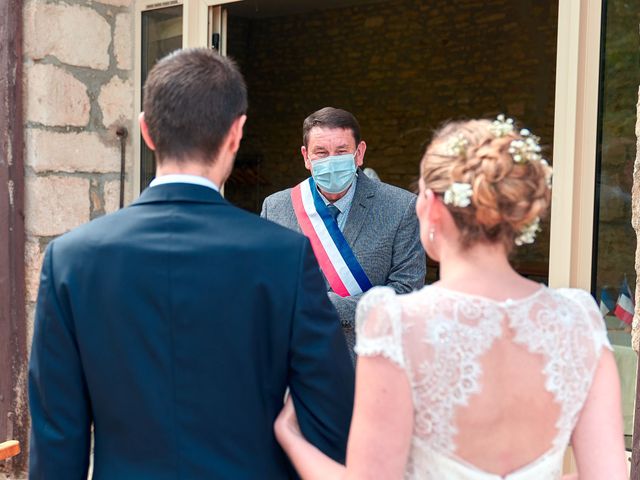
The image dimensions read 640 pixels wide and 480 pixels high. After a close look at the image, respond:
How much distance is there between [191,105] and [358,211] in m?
1.62

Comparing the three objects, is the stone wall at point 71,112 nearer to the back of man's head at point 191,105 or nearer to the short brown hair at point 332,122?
the short brown hair at point 332,122

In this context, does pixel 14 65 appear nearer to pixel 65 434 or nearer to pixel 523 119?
pixel 65 434

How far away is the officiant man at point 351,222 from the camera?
3166 millimetres

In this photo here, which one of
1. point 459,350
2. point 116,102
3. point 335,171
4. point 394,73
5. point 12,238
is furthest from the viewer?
point 394,73

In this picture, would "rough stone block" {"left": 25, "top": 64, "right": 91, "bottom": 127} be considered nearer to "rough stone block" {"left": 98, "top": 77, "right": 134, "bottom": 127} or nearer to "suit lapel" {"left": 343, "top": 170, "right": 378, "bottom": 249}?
"rough stone block" {"left": 98, "top": 77, "right": 134, "bottom": 127}

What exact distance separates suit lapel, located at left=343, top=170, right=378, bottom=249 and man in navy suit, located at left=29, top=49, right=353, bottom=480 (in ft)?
4.86

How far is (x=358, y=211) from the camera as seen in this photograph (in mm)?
3262

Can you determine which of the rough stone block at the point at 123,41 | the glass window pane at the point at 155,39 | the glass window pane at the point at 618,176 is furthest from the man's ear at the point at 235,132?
the rough stone block at the point at 123,41

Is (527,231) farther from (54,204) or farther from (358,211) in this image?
(54,204)

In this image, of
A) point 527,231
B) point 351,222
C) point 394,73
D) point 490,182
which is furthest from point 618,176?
point 394,73

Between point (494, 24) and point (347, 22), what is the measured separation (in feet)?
6.46

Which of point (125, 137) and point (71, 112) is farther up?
point (71, 112)

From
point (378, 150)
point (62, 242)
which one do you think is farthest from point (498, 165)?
point (378, 150)

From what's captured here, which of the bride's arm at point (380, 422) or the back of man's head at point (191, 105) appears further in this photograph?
the back of man's head at point (191, 105)
